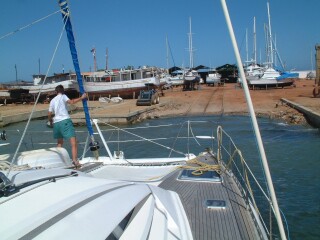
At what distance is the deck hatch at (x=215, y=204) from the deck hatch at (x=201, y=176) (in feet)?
3.08

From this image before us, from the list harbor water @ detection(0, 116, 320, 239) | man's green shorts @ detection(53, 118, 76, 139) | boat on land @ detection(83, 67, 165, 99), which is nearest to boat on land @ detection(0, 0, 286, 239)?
harbor water @ detection(0, 116, 320, 239)

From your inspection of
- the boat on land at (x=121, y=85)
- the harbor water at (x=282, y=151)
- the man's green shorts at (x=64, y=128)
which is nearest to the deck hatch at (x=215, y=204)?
the harbor water at (x=282, y=151)

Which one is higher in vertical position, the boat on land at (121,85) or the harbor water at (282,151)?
the boat on land at (121,85)

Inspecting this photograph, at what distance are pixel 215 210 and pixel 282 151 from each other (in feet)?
32.0

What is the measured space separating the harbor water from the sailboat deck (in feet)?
1.75

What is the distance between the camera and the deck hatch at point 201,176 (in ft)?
17.5

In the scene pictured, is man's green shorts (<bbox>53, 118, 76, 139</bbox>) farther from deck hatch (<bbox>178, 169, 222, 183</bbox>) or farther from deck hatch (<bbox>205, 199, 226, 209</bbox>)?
deck hatch (<bbox>205, 199, 226, 209</bbox>)

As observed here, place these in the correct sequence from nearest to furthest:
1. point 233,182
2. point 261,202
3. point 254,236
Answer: point 254,236, point 233,182, point 261,202

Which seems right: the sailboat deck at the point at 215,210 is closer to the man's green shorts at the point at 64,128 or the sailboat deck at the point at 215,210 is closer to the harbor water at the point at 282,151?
the harbor water at the point at 282,151

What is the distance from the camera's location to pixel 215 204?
13.9 ft

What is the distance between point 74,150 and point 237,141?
996cm

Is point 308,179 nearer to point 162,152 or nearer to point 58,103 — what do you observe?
point 162,152

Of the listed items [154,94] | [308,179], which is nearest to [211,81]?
[154,94]

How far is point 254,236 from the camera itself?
345 centimetres
